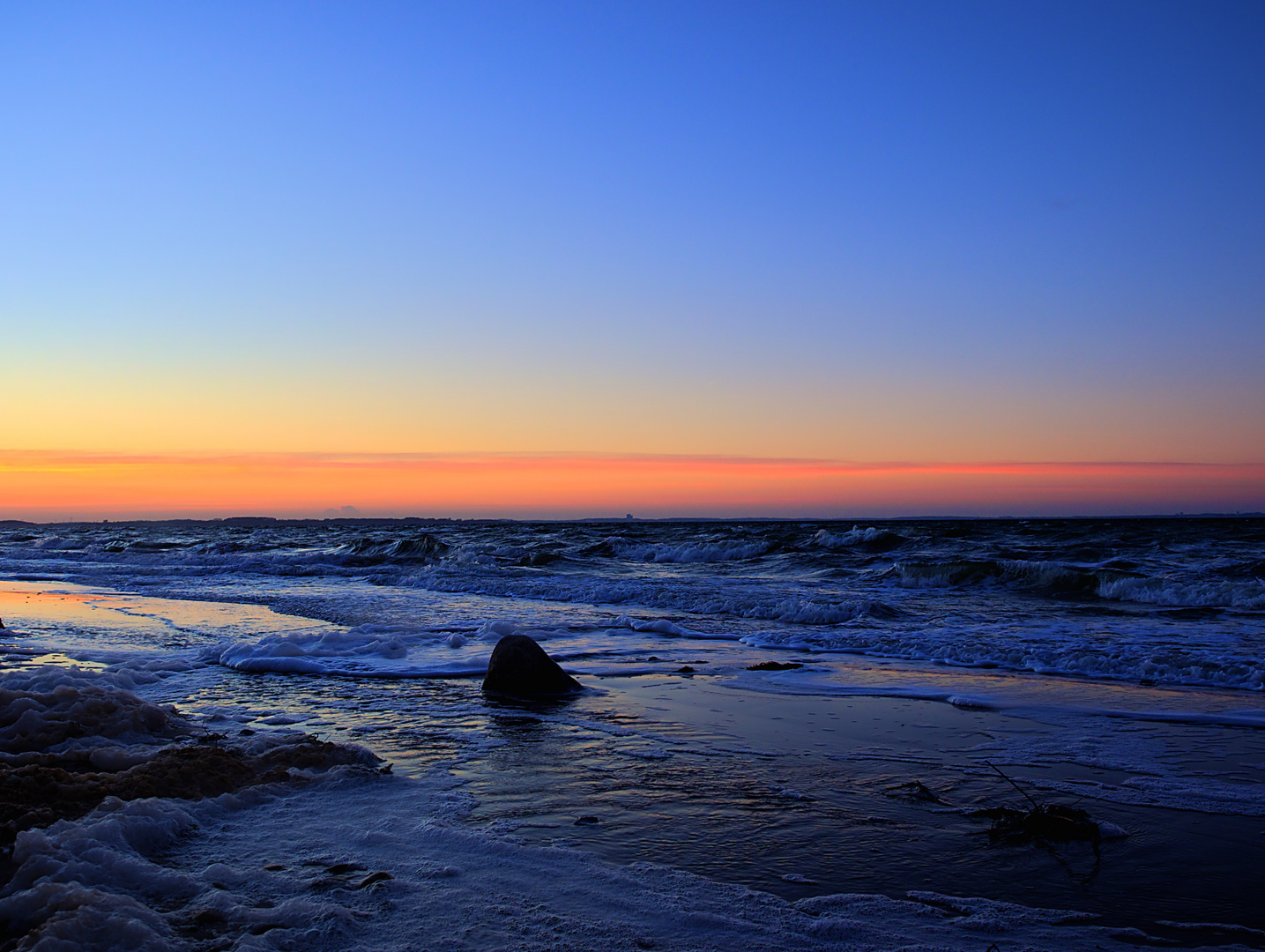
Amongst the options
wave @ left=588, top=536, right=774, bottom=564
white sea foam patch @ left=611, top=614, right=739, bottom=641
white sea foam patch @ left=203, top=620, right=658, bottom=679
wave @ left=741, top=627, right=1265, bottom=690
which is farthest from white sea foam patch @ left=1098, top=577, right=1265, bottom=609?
wave @ left=588, top=536, right=774, bottom=564

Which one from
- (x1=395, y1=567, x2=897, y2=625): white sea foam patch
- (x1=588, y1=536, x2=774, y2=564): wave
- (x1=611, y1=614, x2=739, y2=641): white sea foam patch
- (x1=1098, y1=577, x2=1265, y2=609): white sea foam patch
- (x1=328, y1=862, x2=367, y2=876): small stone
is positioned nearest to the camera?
(x1=328, y1=862, x2=367, y2=876): small stone

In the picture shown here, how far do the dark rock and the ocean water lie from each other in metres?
0.29

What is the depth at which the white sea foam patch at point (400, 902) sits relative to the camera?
297cm

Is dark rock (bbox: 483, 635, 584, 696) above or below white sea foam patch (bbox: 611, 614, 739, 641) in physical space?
above

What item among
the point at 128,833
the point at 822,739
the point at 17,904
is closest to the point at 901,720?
the point at 822,739

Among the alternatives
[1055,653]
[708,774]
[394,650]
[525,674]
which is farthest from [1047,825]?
[394,650]

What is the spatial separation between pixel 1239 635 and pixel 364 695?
11.0 metres

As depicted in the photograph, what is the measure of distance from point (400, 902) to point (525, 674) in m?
4.71

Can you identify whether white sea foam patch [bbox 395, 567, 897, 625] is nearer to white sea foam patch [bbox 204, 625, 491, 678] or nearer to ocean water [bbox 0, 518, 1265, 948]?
ocean water [bbox 0, 518, 1265, 948]

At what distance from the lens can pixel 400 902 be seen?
129 inches

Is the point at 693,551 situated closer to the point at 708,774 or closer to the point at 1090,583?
the point at 1090,583

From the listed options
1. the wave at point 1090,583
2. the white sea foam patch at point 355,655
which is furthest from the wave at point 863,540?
the white sea foam patch at point 355,655

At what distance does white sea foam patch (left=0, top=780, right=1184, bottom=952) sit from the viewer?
9.75ft

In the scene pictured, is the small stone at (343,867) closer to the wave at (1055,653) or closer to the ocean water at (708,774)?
the ocean water at (708,774)
